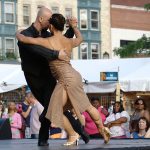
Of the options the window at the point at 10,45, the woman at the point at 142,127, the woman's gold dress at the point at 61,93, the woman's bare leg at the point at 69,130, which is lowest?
the window at the point at 10,45

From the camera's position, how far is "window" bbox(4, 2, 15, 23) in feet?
221

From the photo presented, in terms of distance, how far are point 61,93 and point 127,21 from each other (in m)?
66.7

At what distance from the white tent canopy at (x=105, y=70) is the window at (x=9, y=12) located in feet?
125

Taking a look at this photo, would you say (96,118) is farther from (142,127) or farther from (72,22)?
(142,127)

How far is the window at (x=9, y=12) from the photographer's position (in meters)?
67.3

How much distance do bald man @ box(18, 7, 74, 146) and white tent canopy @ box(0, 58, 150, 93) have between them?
1457 centimetres

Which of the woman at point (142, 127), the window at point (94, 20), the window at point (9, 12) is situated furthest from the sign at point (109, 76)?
the window at point (94, 20)

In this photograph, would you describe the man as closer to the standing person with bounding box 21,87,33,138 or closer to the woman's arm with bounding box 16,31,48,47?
the standing person with bounding box 21,87,33,138

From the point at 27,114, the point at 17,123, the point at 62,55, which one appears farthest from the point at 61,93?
the point at 27,114

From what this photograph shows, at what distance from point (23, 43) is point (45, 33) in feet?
1.55

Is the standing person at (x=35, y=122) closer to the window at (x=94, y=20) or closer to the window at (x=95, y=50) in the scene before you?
the window at (x=95, y=50)

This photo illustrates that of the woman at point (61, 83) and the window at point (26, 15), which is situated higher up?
the woman at point (61, 83)

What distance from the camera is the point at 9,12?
6750cm

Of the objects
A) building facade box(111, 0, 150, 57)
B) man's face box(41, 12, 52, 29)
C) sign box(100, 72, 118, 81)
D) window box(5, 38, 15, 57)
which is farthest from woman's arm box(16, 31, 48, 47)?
building facade box(111, 0, 150, 57)
